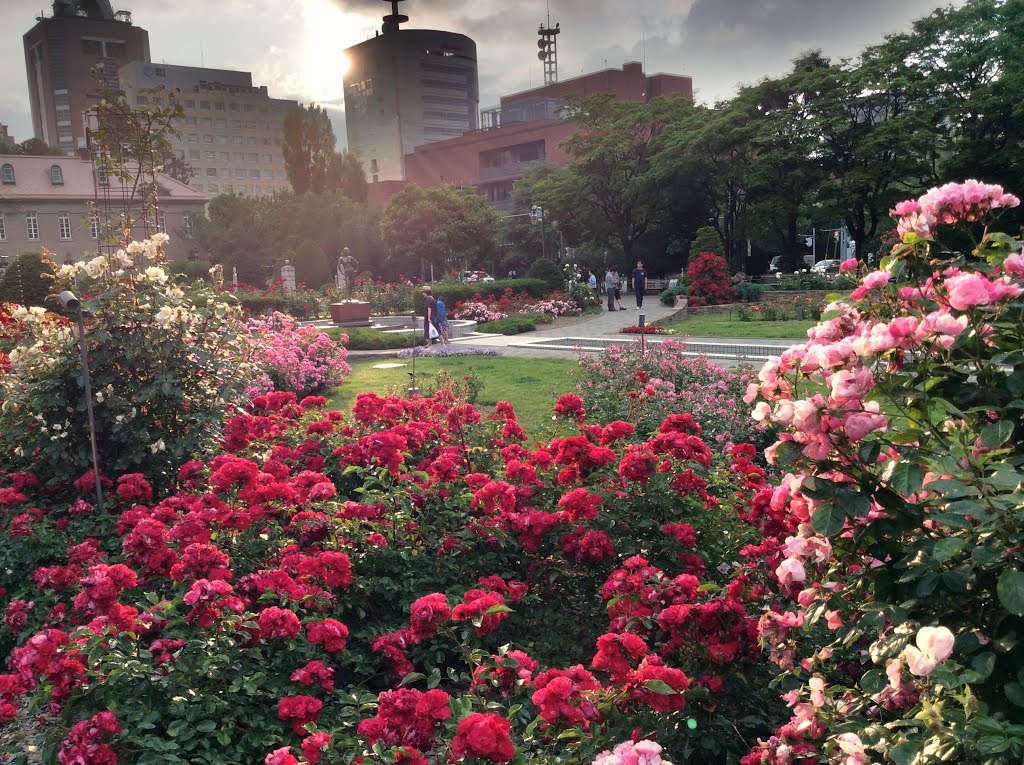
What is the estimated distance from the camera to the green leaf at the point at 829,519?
1.88 meters

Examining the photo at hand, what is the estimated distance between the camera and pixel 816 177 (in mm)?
28266

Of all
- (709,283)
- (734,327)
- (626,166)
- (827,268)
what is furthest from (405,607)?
(827,268)


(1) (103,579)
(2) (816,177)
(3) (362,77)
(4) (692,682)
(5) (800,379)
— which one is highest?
(3) (362,77)

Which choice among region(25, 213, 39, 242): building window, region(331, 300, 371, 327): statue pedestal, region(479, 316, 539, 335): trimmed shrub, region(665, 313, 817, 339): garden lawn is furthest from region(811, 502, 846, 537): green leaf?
region(25, 213, 39, 242): building window

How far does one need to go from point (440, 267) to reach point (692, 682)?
139 ft

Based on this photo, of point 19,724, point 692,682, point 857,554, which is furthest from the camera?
point 19,724

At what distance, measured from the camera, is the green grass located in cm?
990

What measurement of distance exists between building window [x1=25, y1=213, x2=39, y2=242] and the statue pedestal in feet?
158

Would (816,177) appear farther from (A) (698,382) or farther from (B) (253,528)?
(B) (253,528)

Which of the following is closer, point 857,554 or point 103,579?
point 857,554

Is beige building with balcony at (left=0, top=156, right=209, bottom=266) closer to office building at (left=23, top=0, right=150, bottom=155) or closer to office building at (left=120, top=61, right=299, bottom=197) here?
office building at (left=120, top=61, right=299, bottom=197)

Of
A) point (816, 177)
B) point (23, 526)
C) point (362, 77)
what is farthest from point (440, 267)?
point (362, 77)

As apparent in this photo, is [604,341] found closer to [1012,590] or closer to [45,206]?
[1012,590]

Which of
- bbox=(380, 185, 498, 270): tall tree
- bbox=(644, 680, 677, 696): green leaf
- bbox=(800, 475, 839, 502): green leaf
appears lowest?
bbox=(644, 680, 677, 696): green leaf
